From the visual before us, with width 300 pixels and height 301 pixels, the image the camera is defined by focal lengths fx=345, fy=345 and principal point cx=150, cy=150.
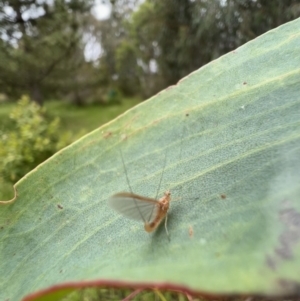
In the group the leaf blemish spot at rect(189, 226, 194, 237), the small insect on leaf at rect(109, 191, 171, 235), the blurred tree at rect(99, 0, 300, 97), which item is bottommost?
the leaf blemish spot at rect(189, 226, 194, 237)

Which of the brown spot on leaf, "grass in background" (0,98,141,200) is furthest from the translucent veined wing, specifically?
"grass in background" (0,98,141,200)

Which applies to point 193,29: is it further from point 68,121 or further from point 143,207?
point 68,121

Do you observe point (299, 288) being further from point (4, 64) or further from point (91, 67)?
point (91, 67)

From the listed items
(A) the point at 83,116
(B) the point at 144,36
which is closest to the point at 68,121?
(A) the point at 83,116

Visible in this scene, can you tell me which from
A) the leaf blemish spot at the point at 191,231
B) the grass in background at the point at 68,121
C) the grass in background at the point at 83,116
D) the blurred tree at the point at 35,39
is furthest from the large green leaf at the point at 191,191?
the blurred tree at the point at 35,39

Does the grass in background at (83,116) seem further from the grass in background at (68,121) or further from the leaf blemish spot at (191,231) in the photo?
the leaf blemish spot at (191,231)

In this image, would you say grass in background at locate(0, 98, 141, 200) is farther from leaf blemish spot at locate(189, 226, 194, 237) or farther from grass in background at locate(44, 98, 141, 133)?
leaf blemish spot at locate(189, 226, 194, 237)

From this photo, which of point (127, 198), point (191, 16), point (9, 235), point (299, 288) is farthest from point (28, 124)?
point (299, 288)
